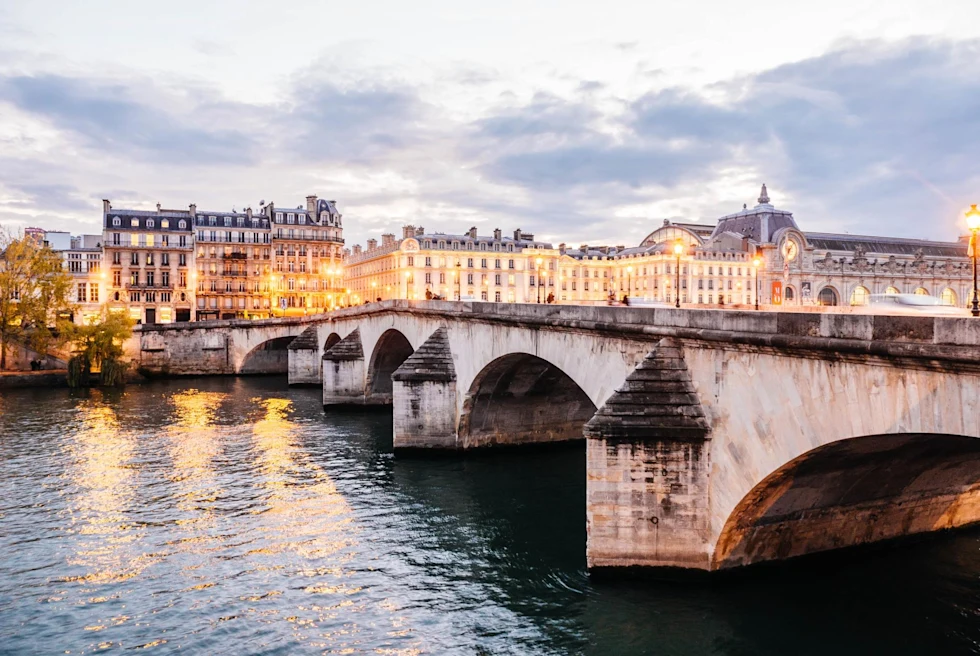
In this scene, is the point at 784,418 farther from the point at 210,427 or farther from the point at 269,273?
the point at 269,273

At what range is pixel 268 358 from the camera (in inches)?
2763

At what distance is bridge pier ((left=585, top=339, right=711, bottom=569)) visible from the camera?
A: 1554cm

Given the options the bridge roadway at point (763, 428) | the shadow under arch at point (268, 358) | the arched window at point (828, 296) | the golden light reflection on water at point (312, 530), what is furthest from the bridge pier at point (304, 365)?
the arched window at point (828, 296)

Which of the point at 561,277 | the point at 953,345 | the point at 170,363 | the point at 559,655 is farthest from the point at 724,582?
the point at 561,277

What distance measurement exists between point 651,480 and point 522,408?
16.3m

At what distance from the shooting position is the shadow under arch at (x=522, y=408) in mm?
30234

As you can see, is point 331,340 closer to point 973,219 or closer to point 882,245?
point 973,219

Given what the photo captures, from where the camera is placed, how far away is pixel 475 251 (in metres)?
102

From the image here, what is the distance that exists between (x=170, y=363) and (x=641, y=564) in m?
59.2

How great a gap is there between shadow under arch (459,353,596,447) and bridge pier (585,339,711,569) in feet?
44.0

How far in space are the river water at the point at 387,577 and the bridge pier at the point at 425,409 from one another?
1.30 metres

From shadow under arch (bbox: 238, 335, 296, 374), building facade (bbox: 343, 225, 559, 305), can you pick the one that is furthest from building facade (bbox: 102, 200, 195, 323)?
shadow under arch (bbox: 238, 335, 296, 374)

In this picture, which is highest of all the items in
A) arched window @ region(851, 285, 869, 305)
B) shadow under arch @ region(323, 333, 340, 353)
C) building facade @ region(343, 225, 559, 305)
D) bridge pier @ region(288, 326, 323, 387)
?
building facade @ region(343, 225, 559, 305)

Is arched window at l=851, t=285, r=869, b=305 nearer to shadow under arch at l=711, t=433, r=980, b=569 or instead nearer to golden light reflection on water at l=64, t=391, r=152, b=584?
shadow under arch at l=711, t=433, r=980, b=569
